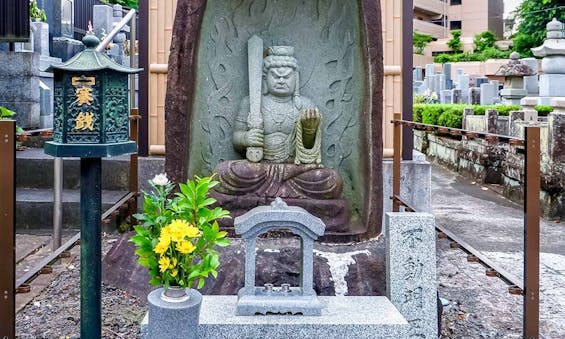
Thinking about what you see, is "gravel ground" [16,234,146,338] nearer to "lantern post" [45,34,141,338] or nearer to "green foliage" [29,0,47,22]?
"lantern post" [45,34,141,338]

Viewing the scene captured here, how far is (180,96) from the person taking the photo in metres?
5.23

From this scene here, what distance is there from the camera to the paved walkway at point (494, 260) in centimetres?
459

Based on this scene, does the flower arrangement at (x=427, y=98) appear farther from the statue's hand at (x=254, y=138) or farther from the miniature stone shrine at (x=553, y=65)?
the statue's hand at (x=254, y=138)

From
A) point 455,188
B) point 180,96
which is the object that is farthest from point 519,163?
point 180,96

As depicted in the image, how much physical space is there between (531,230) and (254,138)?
282 cm

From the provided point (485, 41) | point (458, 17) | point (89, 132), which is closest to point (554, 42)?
point (89, 132)

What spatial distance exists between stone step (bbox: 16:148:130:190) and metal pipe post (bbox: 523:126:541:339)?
4913mm

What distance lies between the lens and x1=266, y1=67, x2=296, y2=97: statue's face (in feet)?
19.1

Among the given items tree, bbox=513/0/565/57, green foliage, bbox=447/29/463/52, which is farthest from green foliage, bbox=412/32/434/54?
tree, bbox=513/0/565/57

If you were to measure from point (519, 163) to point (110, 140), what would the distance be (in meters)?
Answer: 8.09

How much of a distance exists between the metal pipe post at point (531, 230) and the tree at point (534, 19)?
2481cm

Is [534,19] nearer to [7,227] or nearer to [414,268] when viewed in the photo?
[414,268]

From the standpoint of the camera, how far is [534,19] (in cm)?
2772

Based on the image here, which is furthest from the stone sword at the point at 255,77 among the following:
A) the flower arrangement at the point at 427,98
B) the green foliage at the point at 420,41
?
the green foliage at the point at 420,41
